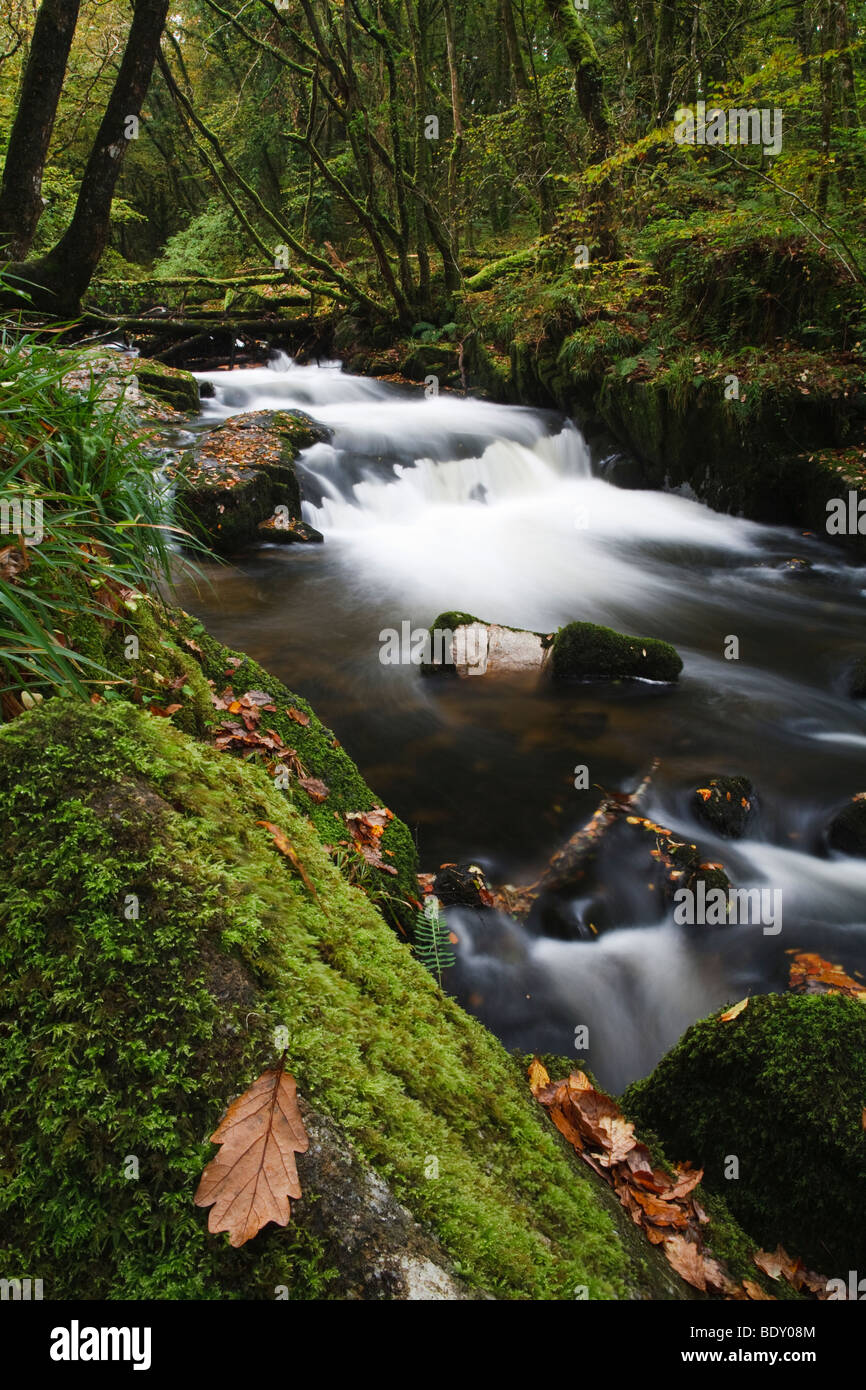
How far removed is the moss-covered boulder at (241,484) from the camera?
888 cm

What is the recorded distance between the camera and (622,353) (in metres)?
12.6

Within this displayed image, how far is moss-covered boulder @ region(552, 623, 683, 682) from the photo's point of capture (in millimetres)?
6715

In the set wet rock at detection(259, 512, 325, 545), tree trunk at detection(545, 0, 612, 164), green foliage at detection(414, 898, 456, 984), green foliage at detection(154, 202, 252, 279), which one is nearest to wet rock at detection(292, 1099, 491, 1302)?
green foliage at detection(414, 898, 456, 984)

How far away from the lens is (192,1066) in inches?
41.0

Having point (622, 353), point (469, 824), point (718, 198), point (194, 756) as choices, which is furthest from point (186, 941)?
point (718, 198)

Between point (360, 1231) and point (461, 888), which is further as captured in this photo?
point (461, 888)

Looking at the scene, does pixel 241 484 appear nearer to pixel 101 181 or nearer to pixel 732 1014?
pixel 101 181

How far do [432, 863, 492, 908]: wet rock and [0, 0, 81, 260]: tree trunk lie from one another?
7.19 m

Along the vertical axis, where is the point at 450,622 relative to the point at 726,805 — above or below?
above

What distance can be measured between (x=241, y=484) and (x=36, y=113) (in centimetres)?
407

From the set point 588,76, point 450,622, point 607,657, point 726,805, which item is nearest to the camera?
point 726,805

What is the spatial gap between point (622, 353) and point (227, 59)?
70.9 feet

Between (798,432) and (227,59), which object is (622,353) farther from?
(227,59)

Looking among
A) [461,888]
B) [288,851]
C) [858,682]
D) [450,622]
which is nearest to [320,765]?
[461,888]
